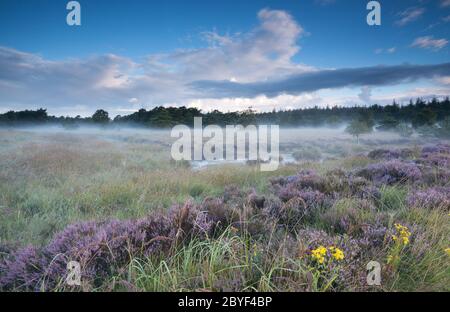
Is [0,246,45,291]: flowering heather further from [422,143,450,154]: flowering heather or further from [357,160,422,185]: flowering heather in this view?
[422,143,450,154]: flowering heather

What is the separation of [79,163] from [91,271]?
9.55 m

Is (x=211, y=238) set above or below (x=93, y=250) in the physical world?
below

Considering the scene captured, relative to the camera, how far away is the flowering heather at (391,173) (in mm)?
6512

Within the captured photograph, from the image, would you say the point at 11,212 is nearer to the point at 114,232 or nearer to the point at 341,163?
the point at 114,232

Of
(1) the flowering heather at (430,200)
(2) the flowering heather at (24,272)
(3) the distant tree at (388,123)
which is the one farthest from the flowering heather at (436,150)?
(3) the distant tree at (388,123)

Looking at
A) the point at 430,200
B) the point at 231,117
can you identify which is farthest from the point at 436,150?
the point at 231,117

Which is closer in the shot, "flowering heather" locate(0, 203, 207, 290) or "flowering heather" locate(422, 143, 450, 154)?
"flowering heather" locate(0, 203, 207, 290)

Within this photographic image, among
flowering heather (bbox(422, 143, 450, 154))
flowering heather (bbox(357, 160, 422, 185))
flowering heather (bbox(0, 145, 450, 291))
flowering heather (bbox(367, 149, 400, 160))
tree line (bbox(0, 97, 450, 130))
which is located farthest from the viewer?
tree line (bbox(0, 97, 450, 130))

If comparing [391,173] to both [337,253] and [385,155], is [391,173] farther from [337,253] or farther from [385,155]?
[337,253]

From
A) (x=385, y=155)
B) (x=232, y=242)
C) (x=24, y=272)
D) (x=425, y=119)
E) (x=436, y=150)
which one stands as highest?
(x=425, y=119)

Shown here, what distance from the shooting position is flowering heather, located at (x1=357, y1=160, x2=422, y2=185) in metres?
6.51

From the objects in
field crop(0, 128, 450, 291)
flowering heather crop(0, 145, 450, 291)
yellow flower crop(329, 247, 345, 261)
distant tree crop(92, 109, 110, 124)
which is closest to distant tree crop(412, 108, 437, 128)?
field crop(0, 128, 450, 291)

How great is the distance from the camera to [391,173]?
7.04 m

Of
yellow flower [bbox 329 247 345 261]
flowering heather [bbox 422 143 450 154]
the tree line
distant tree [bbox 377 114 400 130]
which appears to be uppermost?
the tree line
